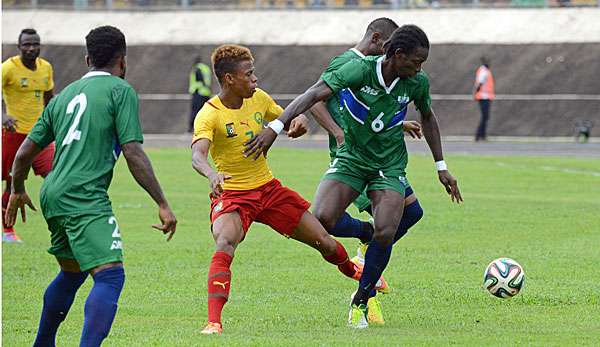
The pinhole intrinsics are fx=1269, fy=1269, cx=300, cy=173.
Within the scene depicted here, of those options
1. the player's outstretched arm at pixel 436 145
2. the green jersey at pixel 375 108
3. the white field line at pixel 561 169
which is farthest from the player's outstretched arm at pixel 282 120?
the white field line at pixel 561 169

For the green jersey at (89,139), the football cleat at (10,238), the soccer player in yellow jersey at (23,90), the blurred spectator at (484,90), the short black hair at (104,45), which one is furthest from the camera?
the blurred spectator at (484,90)

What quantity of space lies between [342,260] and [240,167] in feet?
3.76

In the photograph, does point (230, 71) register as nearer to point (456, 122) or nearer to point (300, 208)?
point (300, 208)

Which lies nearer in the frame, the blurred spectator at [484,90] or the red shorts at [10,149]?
the red shorts at [10,149]

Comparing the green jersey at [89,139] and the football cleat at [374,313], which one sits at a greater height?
the green jersey at [89,139]

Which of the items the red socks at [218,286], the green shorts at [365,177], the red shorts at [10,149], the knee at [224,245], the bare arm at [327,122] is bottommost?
the red shorts at [10,149]

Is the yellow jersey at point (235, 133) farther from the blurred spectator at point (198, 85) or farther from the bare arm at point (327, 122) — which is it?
the blurred spectator at point (198, 85)

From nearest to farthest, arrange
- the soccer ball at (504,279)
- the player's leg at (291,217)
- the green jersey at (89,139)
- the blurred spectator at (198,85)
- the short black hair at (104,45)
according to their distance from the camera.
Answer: the green jersey at (89,139) < the short black hair at (104,45) < the player's leg at (291,217) < the soccer ball at (504,279) < the blurred spectator at (198,85)

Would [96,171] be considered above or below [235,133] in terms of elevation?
above

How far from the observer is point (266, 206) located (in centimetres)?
941

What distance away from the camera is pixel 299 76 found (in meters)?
42.8

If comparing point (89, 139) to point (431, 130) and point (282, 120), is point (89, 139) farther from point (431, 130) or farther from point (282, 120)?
point (431, 130)

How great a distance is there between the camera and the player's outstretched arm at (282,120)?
847 centimetres

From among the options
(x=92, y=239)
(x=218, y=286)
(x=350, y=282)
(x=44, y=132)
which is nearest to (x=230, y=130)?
(x=218, y=286)
